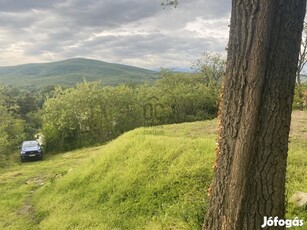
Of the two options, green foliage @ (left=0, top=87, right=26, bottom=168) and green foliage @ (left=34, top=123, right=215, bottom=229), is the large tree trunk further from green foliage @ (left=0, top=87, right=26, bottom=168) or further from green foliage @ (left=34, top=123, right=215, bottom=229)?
green foliage @ (left=0, top=87, right=26, bottom=168)

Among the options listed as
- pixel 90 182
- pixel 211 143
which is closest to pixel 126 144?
pixel 90 182

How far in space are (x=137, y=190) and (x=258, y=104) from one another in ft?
19.9

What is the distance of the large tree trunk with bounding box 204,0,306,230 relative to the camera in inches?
114

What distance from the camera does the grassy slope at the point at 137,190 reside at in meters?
6.91

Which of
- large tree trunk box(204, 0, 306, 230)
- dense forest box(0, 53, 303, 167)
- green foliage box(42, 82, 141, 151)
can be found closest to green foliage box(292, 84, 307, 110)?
dense forest box(0, 53, 303, 167)

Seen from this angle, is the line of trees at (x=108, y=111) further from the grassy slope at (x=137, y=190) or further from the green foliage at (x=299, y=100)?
the grassy slope at (x=137, y=190)

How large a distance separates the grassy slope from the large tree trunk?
8.57ft

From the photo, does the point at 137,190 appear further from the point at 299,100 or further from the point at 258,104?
the point at 299,100

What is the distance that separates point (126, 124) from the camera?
33.4 m

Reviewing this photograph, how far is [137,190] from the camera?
8500mm

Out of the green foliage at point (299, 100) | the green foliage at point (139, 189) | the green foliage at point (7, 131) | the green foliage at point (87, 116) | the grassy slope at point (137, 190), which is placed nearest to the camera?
the grassy slope at point (137, 190)

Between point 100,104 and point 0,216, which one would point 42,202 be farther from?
point 100,104

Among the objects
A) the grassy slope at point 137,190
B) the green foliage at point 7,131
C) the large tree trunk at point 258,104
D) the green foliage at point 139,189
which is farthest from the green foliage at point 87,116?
the large tree trunk at point 258,104

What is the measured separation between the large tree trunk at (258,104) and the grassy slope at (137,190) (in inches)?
103
